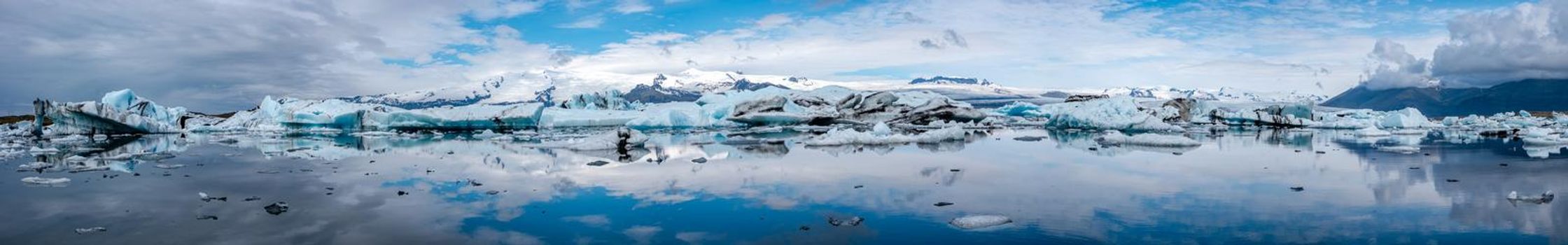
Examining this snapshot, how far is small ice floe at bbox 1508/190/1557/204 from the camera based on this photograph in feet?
22.6

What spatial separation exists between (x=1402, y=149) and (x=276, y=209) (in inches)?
680

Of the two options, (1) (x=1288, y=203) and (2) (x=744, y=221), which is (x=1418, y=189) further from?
(2) (x=744, y=221)

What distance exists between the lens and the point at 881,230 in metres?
5.79

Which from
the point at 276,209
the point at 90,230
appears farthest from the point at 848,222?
the point at 90,230

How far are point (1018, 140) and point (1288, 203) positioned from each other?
13.8 metres

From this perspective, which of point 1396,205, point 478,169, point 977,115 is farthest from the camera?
point 977,115

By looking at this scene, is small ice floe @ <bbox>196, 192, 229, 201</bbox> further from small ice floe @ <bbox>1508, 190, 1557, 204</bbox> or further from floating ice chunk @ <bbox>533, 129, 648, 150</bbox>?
small ice floe @ <bbox>1508, 190, 1557, 204</bbox>

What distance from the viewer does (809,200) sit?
7578 mm

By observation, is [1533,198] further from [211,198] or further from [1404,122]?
[1404,122]

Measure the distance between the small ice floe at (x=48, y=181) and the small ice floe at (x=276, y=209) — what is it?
380 centimetres

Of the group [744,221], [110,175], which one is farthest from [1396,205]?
[110,175]

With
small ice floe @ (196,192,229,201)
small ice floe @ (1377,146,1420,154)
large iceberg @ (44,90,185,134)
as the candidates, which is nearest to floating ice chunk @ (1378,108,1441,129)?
A: small ice floe @ (1377,146,1420,154)

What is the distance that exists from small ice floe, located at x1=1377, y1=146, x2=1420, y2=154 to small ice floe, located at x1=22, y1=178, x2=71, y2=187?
18632 mm

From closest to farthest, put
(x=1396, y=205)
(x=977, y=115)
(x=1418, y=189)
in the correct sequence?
(x=1396, y=205), (x=1418, y=189), (x=977, y=115)
